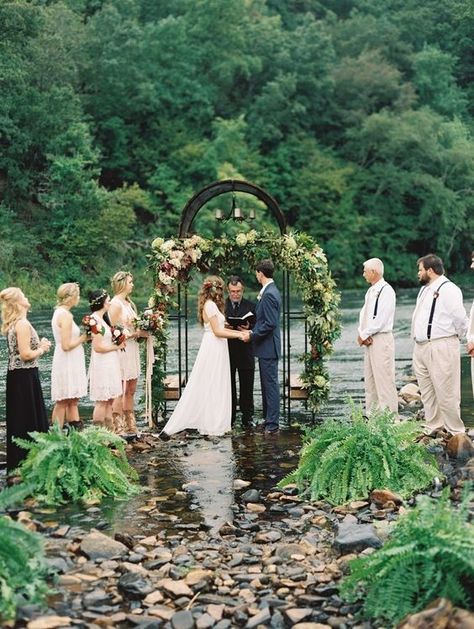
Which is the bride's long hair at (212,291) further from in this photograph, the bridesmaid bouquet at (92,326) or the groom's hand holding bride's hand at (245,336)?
the bridesmaid bouquet at (92,326)

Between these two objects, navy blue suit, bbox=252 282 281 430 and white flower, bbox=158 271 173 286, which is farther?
white flower, bbox=158 271 173 286

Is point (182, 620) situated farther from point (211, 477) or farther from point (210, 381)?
point (210, 381)

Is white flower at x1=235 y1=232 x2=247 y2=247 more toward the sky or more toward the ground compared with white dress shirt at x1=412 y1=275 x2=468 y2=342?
more toward the sky

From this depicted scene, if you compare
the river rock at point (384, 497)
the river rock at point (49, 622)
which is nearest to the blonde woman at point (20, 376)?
the river rock at point (384, 497)

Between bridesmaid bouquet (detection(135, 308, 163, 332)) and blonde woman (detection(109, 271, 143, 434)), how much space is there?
10 cm

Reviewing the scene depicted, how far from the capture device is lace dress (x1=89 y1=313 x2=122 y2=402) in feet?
37.4

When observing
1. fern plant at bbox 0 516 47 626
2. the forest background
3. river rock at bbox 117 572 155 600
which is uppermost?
the forest background

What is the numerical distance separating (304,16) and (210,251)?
59.3m

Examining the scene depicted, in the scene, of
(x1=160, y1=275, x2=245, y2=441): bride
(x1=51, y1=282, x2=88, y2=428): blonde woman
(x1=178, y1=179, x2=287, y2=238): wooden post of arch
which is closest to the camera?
(x1=51, y1=282, x2=88, y2=428): blonde woman

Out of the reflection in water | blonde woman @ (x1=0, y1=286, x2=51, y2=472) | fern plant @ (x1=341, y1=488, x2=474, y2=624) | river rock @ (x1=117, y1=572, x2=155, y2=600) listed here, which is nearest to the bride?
the reflection in water

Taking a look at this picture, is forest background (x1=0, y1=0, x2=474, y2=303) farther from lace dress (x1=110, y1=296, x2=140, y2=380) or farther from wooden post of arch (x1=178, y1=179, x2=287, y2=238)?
lace dress (x1=110, y1=296, x2=140, y2=380)

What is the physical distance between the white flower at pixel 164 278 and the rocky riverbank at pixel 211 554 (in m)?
3.77

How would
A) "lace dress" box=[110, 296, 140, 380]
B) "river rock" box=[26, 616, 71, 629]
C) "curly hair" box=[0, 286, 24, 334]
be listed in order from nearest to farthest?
"river rock" box=[26, 616, 71, 629]
"curly hair" box=[0, 286, 24, 334]
"lace dress" box=[110, 296, 140, 380]

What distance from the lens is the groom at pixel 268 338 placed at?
12.3 meters
